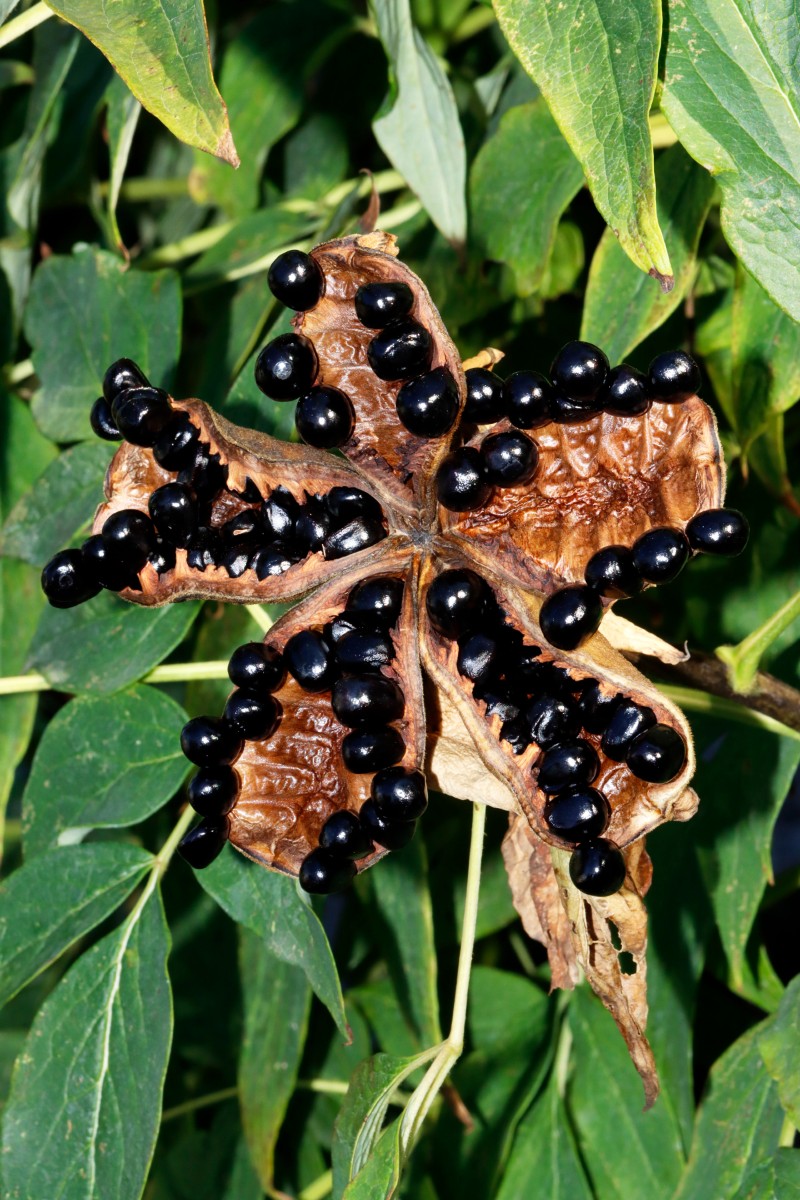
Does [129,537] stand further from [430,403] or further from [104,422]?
[430,403]

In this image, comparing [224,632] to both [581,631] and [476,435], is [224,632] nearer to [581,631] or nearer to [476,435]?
[476,435]

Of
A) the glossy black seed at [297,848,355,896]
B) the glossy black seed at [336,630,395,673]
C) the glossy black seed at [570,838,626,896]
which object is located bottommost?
the glossy black seed at [297,848,355,896]

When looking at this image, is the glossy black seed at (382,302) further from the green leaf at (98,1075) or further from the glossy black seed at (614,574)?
the green leaf at (98,1075)

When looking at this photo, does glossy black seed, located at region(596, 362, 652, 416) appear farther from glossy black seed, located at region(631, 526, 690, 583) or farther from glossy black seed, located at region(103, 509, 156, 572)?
glossy black seed, located at region(103, 509, 156, 572)

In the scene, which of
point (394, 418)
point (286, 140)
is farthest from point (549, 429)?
point (286, 140)

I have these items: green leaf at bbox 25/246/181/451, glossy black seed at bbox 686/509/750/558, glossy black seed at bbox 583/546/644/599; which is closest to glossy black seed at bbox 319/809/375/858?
glossy black seed at bbox 583/546/644/599

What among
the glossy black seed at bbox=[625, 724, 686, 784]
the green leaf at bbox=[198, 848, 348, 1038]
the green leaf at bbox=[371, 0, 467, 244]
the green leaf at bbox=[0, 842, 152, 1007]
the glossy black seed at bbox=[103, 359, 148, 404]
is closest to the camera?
the glossy black seed at bbox=[625, 724, 686, 784]
